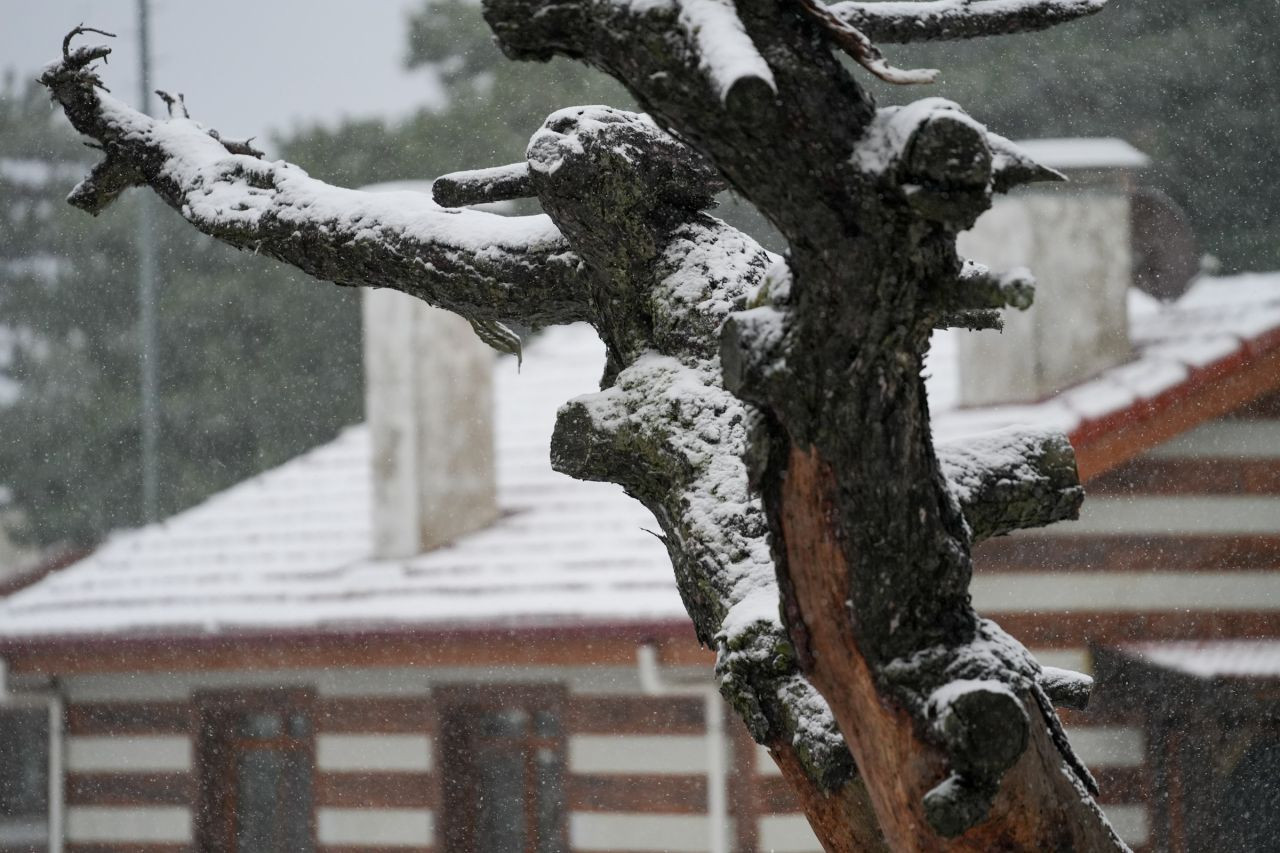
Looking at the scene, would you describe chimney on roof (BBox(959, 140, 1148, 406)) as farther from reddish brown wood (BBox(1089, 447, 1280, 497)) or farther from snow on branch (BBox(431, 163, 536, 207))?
snow on branch (BBox(431, 163, 536, 207))

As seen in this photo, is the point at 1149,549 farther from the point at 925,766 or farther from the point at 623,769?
the point at 925,766

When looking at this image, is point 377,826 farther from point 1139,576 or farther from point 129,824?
point 1139,576

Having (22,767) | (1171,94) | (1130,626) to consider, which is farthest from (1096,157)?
(22,767)

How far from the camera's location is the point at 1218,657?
5.63 meters

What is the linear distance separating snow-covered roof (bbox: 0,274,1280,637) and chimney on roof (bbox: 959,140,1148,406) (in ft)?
0.68

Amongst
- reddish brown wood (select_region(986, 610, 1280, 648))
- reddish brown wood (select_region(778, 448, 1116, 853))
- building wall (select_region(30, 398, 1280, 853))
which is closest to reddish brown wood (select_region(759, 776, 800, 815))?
building wall (select_region(30, 398, 1280, 853))

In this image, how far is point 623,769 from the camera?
19.9ft

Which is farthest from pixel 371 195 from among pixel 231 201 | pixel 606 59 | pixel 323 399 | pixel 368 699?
pixel 323 399

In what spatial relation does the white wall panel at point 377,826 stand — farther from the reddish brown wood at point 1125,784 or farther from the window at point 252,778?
the reddish brown wood at point 1125,784

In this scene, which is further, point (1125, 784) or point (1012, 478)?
point (1125, 784)

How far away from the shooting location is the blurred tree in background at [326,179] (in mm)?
13664

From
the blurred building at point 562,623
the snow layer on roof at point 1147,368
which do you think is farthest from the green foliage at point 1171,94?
the snow layer on roof at point 1147,368

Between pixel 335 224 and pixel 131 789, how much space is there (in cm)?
603

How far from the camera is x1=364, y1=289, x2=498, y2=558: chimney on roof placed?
687cm
